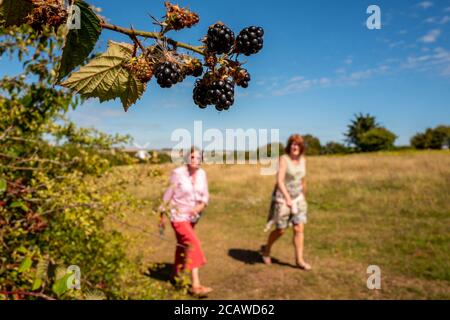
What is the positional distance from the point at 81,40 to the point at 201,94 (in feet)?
0.79

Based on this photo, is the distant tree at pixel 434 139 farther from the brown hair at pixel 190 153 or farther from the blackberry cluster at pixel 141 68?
the blackberry cluster at pixel 141 68

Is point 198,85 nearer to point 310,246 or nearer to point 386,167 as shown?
point 310,246

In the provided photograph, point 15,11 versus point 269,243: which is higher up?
point 15,11

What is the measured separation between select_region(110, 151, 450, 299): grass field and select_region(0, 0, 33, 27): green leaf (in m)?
2.51

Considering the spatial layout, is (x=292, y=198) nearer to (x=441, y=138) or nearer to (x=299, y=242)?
(x=299, y=242)

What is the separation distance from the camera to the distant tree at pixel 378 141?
71.4 m

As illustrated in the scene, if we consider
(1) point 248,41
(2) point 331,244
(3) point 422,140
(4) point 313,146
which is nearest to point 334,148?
(4) point 313,146

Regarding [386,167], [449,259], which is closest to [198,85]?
[449,259]

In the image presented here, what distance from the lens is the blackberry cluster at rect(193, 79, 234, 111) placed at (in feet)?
2.43

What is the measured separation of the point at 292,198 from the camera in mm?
7914

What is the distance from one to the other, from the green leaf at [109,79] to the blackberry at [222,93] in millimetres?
139

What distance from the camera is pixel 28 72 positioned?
4.10 meters

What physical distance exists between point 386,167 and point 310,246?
16.5 metres

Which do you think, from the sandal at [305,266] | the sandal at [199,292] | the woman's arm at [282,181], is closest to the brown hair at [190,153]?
the woman's arm at [282,181]
